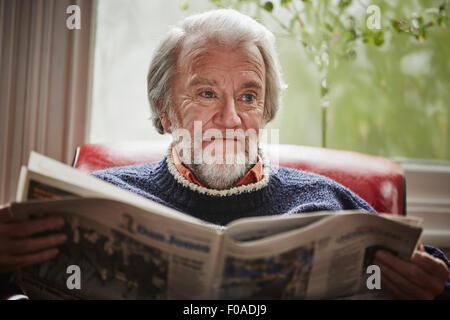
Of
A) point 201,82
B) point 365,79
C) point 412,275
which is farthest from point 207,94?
point 365,79

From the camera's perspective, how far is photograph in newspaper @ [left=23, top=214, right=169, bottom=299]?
54cm

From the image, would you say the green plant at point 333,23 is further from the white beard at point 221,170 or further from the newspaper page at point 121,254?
the newspaper page at point 121,254

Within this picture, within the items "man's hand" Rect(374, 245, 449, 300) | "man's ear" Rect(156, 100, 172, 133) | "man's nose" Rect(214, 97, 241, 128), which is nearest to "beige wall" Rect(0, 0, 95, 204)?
"man's ear" Rect(156, 100, 172, 133)

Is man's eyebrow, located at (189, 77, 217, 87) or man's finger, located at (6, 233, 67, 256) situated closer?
man's finger, located at (6, 233, 67, 256)

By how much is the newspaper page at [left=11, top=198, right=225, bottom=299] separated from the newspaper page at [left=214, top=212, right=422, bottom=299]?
0.13ft

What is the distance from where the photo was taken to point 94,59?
1624 millimetres

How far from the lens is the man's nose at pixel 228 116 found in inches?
37.7

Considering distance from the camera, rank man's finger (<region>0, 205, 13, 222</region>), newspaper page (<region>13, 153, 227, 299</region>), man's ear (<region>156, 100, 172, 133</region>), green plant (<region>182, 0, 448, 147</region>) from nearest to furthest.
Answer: newspaper page (<region>13, 153, 227, 299</region>), man's finger (<region>0, 205, 13, 222</region>), man's ear (<region>156, 100, 172, 133</region>), green plant (<region>182, 0, 448, 147</region>)

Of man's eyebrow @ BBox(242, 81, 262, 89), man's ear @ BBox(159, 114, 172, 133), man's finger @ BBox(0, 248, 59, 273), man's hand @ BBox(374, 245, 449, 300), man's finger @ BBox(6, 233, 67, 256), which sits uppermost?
man's eyebrow @ BBox(242, 81, 262, 89)

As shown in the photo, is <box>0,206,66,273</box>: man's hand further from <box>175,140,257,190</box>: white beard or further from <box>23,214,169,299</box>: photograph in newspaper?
<box>175,140,257,190</box>: white beard

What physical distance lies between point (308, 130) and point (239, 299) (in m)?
1.42

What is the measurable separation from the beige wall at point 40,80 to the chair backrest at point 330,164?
0.40m

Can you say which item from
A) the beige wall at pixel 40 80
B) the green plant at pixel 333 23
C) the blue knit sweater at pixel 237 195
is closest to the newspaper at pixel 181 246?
the blue knit sweater at pixel 237 195
